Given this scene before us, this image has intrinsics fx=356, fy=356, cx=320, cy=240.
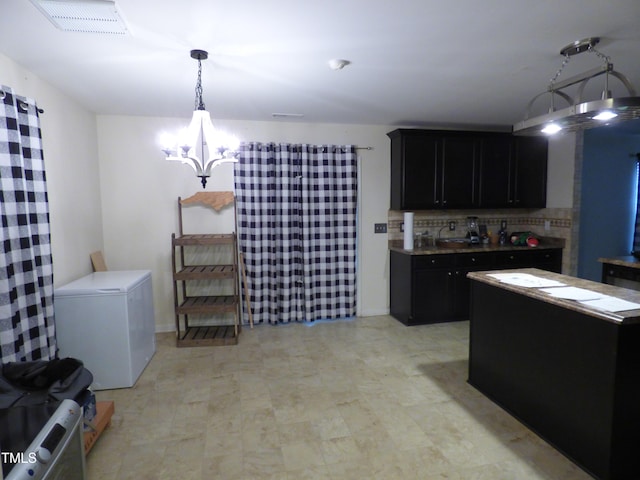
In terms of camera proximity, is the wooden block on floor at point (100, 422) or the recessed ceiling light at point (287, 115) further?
the recessed ceiling light at point (287, 115)

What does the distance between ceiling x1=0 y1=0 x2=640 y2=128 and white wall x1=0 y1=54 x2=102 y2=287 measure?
13 cm

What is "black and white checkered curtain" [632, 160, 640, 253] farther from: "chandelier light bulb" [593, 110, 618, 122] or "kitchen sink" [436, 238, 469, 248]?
"chandelier light bulb" [593, 110, 618, 122]

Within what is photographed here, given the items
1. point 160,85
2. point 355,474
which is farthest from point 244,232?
point 355,474

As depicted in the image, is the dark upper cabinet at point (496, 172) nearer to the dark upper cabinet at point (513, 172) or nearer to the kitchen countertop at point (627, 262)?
the dark upper cabinet at point (513, 172)

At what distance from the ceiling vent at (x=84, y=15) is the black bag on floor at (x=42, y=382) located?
1.81 meters

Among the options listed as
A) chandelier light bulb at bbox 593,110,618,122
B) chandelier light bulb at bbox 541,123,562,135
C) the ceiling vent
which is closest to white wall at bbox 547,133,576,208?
chandelier light bulb at bbox 541,123,562,135

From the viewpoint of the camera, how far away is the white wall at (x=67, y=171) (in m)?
2.67

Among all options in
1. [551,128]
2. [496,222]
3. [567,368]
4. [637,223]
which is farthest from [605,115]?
[637,223]

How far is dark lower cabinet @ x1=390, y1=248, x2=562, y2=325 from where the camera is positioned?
13.3 ft

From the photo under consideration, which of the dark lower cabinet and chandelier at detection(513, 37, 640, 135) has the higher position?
chandelier at detection(513, 37, 640, 135)

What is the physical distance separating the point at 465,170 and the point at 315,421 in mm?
3396

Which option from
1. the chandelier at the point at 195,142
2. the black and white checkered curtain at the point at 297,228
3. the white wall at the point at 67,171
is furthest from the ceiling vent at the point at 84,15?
the black and white checkered curtain at the point at 297,228

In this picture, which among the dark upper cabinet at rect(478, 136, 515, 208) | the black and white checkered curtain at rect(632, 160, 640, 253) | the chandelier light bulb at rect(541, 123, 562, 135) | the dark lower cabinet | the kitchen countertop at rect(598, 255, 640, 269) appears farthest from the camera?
the black and white checkered curtain at rect(632, 160, 640, 253)

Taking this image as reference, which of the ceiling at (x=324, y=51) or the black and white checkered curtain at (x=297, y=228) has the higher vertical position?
the ceiling at (x=324, y=51)
